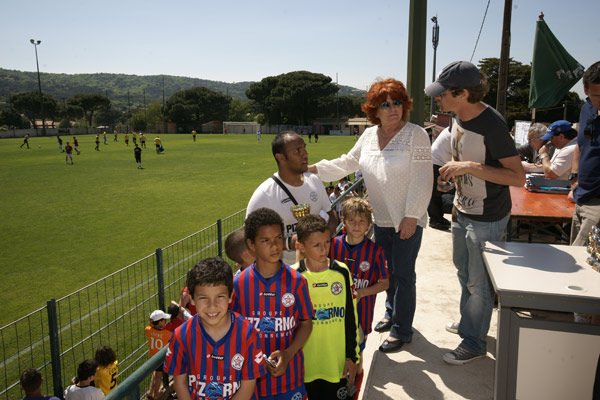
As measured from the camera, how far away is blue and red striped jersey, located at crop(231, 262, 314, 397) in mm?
2189

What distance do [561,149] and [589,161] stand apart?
285cm

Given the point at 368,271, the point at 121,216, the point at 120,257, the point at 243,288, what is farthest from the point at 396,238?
the point at 121,216

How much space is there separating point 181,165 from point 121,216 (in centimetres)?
1425

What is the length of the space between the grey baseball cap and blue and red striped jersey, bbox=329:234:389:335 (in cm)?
114

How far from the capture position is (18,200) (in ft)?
55.3

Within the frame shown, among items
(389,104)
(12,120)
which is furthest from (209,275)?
(12,120)

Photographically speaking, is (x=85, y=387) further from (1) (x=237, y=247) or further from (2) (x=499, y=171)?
(2) (x=499, y=171)

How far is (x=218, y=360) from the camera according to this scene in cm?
186

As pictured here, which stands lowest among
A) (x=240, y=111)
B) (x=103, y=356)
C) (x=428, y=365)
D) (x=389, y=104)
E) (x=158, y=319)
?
(x=103, y=356)

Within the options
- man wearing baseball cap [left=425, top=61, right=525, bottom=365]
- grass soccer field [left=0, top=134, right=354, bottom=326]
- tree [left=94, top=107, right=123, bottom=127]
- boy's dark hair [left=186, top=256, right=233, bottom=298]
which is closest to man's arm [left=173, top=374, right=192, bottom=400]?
boy's dark hair [left=186, top=256, right=233, bottom=298]

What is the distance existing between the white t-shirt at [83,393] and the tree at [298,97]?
287 feet

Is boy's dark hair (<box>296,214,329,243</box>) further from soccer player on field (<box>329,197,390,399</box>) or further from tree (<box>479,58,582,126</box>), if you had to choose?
tree (<box>479,58,582,126</box>)

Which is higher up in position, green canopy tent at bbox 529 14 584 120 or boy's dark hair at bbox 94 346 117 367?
green canopy tent at bbox 529 14 584 120

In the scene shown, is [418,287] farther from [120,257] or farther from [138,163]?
[138,163]
